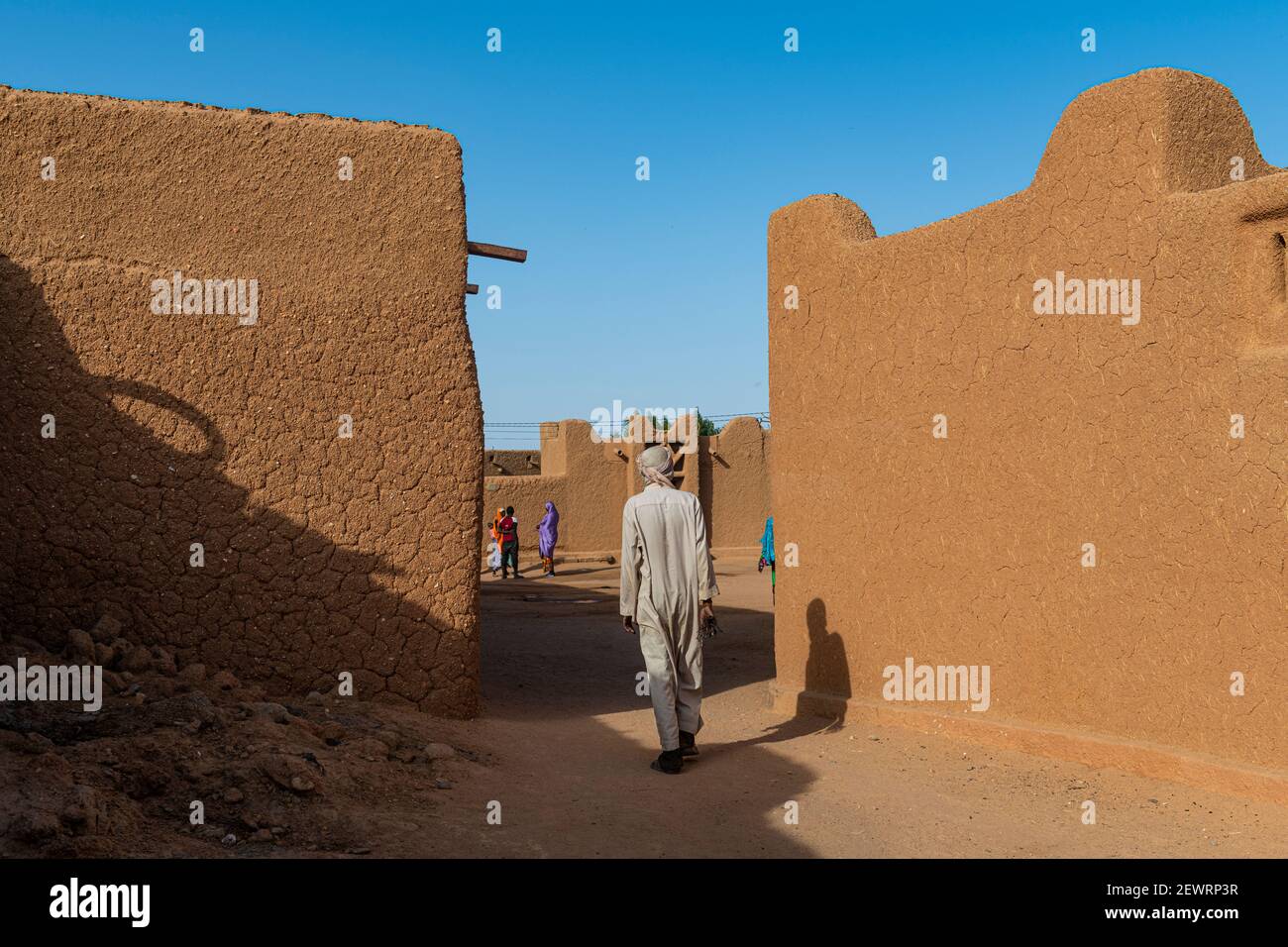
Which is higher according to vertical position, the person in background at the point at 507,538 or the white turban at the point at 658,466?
the white turban at the point at 658,466

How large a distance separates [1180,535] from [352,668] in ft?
14.6

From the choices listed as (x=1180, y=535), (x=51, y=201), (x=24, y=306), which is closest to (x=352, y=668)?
(x=24, y=306)

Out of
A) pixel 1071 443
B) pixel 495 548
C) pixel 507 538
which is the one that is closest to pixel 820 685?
pixel 1071 443

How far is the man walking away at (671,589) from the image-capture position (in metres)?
6.04

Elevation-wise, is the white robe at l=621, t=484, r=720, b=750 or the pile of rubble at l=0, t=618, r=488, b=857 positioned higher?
the white robe at l=621, t=484, r=720, b=750

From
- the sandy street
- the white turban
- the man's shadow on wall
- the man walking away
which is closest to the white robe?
the man walking away

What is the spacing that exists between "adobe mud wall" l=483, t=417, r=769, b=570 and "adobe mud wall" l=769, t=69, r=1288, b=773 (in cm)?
1452

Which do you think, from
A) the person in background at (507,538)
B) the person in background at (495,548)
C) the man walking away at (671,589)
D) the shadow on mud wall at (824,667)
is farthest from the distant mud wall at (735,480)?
the man walking away at (671,589)

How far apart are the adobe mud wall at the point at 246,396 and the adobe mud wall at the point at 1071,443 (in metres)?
2.36

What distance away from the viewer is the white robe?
6.05m

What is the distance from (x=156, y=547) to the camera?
246 inches

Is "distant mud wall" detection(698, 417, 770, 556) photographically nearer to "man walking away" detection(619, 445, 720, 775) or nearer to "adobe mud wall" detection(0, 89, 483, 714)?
"adobe mud wall" detection(0, 89, 483, 714)

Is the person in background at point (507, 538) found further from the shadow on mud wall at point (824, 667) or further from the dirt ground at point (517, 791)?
the dirt ground at point (517, 791)

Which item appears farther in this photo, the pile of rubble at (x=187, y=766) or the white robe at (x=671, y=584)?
the white robe at (x=671, y=584)
